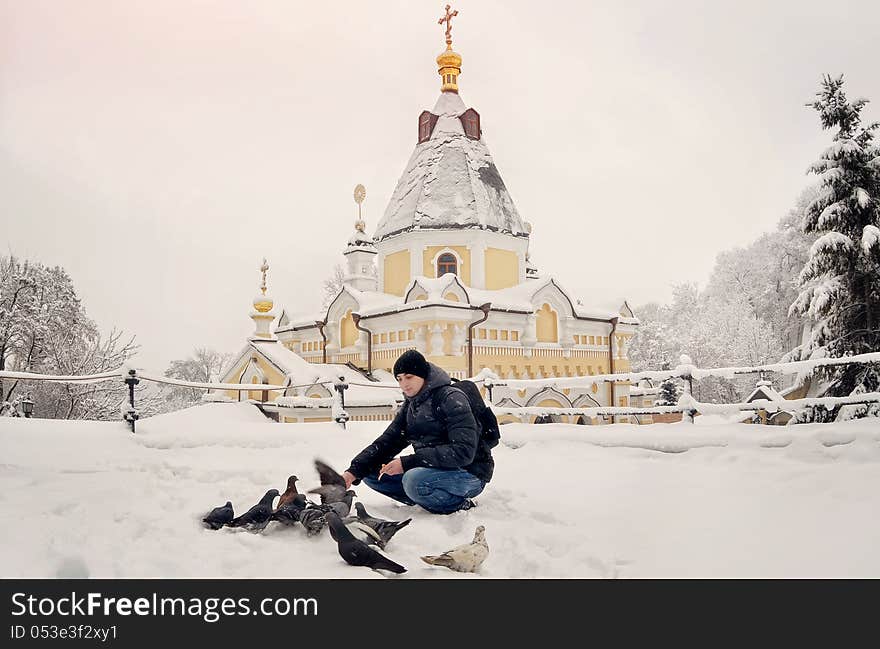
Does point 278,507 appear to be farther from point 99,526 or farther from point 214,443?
point 214,443

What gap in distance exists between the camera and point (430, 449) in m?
2.79

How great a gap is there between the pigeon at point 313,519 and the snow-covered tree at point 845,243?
5197 mm

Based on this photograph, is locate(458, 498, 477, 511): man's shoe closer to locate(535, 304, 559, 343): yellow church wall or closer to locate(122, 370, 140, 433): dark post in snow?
locate(122, 370, 140, 433): dark post in snow

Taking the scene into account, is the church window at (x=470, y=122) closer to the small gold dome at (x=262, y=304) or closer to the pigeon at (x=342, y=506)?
the small gold dome at (x=262, y=304)

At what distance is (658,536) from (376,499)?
1327 millimetres

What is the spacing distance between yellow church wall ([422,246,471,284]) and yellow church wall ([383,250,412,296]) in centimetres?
44

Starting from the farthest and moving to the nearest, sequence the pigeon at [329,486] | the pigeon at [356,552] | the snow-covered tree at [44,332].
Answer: the snow-covered tree at [44,332]
the pigeon at [329,486]
the pigeon at [356,552]

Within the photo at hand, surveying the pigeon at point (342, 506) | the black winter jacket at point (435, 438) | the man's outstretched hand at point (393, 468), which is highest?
the black winter jacket at point (435, 438)

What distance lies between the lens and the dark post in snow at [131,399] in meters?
4.38

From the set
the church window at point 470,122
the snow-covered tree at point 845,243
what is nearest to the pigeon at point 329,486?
the snow-covered tree at point 845,243

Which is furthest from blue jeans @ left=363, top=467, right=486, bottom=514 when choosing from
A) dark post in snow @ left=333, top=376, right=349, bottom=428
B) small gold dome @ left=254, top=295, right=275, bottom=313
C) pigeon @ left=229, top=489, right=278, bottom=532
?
small gold dome @ left=254, top=295, right=275, bottom=313

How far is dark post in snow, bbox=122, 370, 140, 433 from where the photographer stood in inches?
173

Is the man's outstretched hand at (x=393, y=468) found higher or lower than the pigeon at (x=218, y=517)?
higher
